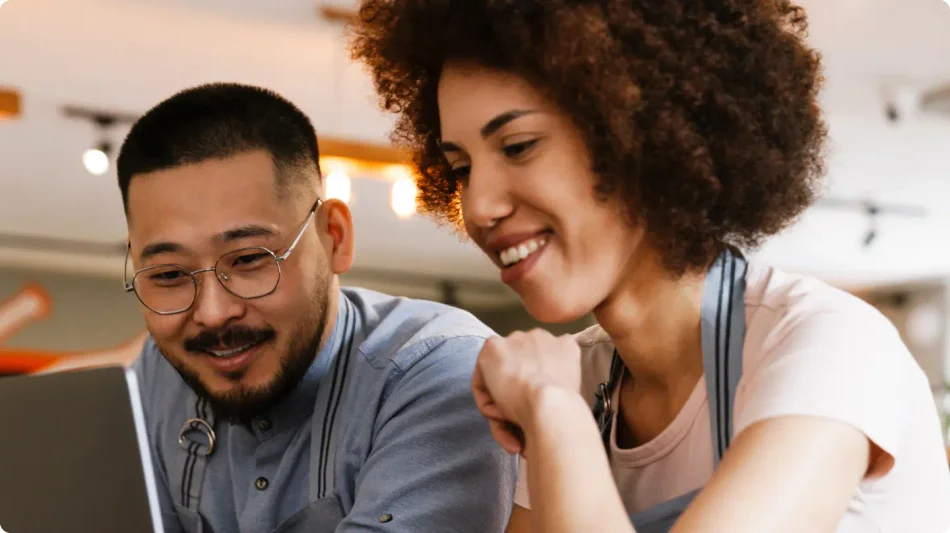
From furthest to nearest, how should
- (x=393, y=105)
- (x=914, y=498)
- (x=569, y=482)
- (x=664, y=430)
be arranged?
1. (x=393, y=105)
2. (x=664, y=430)
3. (x=914, y=498)
4. (x=569, y=482)

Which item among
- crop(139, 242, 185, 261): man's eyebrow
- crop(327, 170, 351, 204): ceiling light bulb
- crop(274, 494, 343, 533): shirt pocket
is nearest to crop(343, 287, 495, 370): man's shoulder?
crop(274, 494, 343, 533): shirt pocket

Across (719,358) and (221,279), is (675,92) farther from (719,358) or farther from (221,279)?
(221,279)

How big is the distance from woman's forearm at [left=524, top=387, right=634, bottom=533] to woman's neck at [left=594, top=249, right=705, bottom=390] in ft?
0.63

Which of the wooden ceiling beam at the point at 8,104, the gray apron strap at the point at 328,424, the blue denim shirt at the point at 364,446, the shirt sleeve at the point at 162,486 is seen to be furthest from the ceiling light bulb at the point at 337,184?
the gray apron strap at the point at 328,424

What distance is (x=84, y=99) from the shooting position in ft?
16.2

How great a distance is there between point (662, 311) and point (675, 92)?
0.27m

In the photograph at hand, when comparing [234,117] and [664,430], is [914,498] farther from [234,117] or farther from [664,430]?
[234,117]

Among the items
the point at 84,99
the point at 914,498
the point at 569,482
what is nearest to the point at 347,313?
the point at 569,482

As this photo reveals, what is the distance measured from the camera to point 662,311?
123 centimetres

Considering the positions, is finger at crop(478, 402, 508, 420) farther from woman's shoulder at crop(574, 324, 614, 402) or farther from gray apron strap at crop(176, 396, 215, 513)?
gray apron strap at crop(176, 396, 215, 513)

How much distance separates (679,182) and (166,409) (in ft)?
3.67

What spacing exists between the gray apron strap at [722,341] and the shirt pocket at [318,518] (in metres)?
0.60

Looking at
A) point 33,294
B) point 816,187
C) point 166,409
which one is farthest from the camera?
point 33,294

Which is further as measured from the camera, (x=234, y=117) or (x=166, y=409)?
(x=166, y=409)
